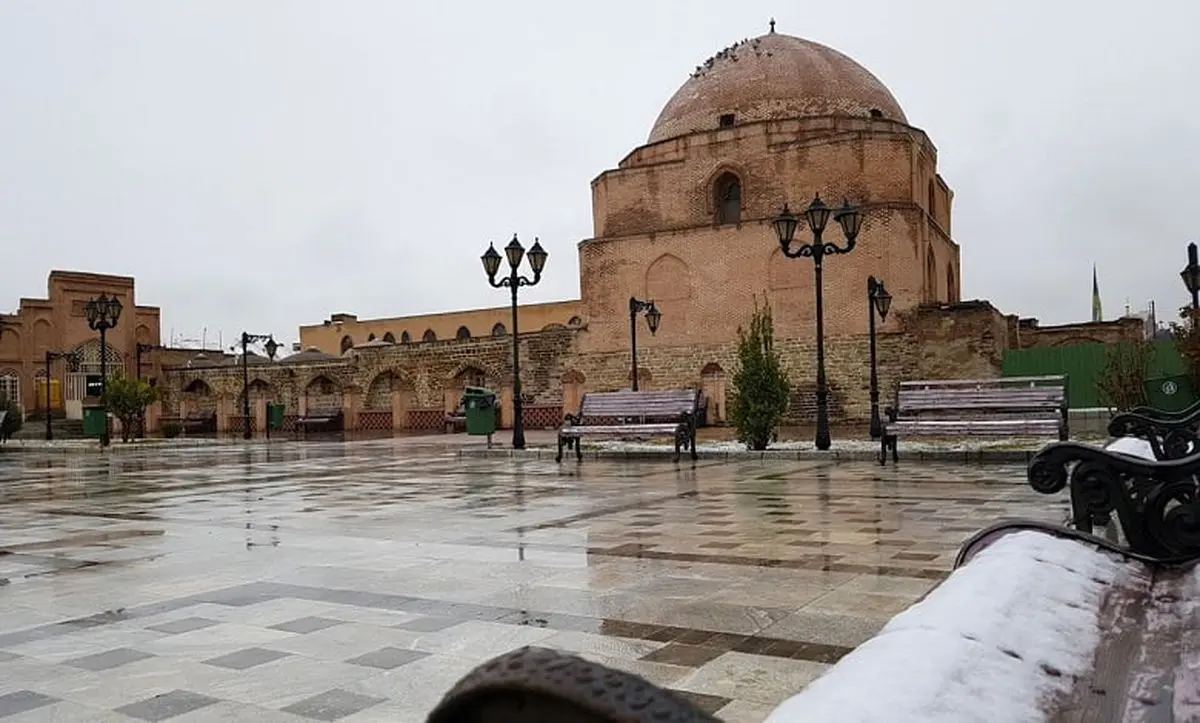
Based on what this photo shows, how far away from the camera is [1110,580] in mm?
2625

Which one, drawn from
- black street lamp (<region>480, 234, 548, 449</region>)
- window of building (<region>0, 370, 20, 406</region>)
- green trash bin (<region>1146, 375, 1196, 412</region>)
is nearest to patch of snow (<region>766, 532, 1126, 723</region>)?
green trash bin (<region>1146, 375, 1196, 412</region>)

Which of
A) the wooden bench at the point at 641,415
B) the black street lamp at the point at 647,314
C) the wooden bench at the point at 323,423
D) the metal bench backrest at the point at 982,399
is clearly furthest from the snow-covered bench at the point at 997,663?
the wooden bench at the point at 323,423

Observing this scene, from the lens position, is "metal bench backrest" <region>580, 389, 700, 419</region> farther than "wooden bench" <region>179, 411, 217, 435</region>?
No

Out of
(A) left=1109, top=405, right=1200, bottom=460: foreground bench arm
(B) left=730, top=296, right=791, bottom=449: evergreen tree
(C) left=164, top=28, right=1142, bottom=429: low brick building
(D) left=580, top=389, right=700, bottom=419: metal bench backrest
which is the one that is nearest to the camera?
(A) left=1109, top=405, right=1200, bottom=460: foreground bench arm

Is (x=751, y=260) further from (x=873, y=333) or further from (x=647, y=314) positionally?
(x=873, y=333)

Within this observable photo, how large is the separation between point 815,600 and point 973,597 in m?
2.58

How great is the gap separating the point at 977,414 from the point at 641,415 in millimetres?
4842

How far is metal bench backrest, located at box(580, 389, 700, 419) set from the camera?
14.9 m

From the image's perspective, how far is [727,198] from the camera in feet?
109

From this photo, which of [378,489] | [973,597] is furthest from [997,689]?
[378,489]

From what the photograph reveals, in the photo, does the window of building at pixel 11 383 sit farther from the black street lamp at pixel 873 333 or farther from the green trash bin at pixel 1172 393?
the green trash bin at pixel 1172 393

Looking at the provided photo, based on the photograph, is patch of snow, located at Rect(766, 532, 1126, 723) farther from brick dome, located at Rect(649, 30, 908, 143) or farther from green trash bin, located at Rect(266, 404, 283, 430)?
green trash bin, located at Rect(266, 404, 283, 430)

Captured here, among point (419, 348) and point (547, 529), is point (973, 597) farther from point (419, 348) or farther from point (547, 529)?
point (419, 348)

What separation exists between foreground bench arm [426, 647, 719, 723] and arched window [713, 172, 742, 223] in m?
32.5
